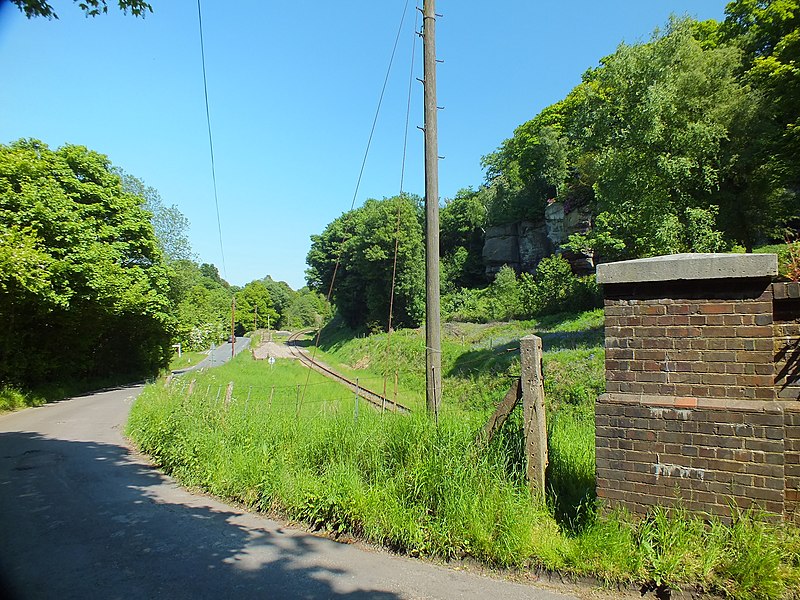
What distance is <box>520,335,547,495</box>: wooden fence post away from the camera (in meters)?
4.39

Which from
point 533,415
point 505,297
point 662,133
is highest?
point 662,133

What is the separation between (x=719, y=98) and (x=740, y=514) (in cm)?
2223

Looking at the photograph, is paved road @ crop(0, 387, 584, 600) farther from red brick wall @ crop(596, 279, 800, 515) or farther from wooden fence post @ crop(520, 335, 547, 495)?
red brick wall @ crop(596, 279, 800, 515)

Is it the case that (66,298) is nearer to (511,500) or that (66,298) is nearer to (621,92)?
(511,500)

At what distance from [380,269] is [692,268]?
42.0 m

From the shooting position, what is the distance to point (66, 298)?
59.5 ft

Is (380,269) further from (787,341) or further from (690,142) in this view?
(787,341)

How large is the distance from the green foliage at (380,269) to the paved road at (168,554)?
35133 millimetres

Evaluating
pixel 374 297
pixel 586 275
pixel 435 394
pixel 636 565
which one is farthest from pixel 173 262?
pixel 636 565

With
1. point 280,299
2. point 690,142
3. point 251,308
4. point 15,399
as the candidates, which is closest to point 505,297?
point 690,142

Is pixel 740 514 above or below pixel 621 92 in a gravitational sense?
below

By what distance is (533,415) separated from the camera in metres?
4.42

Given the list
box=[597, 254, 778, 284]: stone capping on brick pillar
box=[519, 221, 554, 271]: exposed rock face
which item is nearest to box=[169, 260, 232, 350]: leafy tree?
box=[597, 254, 778, 284]: stone capping on brick pillar

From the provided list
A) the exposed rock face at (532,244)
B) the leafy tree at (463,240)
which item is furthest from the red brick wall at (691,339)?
the leafy tree at (463,240)
